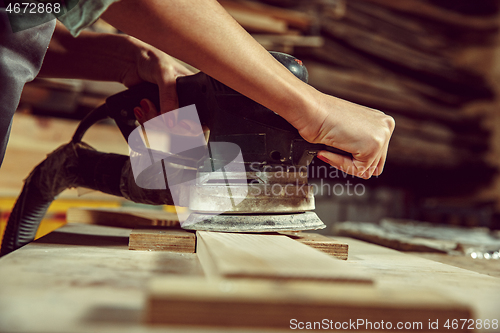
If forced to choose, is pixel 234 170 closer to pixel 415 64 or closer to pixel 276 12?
pixel 276 12

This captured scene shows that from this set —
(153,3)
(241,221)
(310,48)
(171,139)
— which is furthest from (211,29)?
(310,48)

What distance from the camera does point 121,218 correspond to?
3.93 feet

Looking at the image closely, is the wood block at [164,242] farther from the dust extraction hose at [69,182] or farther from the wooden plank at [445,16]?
the wooden plank at [445,16]

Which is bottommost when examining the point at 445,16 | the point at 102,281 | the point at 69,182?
the point at 102,281

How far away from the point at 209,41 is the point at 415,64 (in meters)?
3.78

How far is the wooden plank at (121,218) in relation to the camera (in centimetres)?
108

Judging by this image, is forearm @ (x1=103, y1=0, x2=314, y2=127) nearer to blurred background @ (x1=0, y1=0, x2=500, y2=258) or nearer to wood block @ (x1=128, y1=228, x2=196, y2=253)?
wood block @ (x1=128, y1=228, x2=196, y2=253)

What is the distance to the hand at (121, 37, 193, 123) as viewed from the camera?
3.37ft

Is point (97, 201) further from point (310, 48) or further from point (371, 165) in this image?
point (310, 48)

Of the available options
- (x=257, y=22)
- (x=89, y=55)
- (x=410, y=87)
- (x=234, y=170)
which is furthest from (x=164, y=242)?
(x=410, y=87)

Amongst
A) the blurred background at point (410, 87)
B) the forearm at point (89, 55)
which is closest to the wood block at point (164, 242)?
the forearm at point (89, 55)

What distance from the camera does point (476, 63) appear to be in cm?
427

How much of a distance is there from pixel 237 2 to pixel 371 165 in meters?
2.47

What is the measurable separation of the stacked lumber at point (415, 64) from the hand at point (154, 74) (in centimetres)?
225
